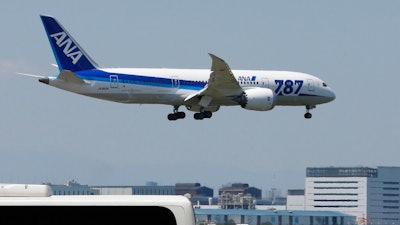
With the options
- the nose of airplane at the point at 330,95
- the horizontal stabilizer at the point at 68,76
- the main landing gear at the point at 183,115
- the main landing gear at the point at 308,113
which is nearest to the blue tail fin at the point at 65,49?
the horizontal stabilizer at the point at 68,76

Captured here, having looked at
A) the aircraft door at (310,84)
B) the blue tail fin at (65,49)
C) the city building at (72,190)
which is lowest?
the city building at (72,190)

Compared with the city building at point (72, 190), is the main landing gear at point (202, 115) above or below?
above

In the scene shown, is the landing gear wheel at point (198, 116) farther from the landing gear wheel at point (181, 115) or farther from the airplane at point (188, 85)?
the landing gear wheel at point (181, 115)

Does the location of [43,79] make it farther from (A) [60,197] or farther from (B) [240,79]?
(A) [60,197]

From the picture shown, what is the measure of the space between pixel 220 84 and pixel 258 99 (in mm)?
4646

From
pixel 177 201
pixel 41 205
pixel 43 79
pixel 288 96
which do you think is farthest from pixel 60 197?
pixel 288 96

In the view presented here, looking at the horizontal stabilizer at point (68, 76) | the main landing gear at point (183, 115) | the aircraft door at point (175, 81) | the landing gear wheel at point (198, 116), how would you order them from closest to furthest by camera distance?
the horizontal stabilizer at point (68, 76) → the aircraft door at point (175, 81) → the landing gear wheel at point (198, 116) → the main landing gear at point (183, 115)

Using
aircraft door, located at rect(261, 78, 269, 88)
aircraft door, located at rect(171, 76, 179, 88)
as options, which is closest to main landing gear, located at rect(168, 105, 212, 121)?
aircraft door, located at rect(171, 76, 179, 88)

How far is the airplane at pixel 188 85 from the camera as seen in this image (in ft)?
327

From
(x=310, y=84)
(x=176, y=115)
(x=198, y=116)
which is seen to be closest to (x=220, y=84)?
(x=198, y=116)

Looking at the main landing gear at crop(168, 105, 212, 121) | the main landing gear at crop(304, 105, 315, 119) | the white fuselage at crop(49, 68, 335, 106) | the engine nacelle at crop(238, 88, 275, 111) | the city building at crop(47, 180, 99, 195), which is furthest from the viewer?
the main landing gear at crop(168, 105, 212, 121)

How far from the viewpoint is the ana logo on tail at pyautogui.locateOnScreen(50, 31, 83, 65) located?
10325 centimetres

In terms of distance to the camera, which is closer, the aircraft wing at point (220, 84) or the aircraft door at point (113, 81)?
the aircraft door at point (113, 81)

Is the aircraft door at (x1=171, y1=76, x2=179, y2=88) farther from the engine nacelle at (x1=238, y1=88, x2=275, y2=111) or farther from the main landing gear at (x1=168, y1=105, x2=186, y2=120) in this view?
the main landing gear at (x1=168, y1=105, x2=186, y2=120)
